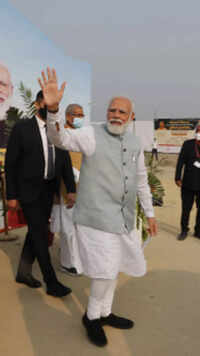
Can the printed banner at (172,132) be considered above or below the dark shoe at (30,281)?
above

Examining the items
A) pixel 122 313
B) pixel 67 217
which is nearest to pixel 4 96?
pixel 67 217

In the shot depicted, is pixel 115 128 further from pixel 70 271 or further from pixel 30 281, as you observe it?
pixel 70 271

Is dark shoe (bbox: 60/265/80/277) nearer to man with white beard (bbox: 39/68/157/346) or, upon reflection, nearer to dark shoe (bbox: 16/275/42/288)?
dark shoe (bbox: 16/275/42/288)

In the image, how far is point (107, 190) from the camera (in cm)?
190

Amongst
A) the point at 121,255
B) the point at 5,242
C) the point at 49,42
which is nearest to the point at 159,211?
the point at 5,242

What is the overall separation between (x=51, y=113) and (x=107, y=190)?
1.96 ft

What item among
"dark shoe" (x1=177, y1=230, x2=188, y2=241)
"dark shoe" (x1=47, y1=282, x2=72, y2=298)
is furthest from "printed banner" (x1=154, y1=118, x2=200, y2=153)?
"dark shoe" (x1=47, y1=282, x2=72, y2=298)

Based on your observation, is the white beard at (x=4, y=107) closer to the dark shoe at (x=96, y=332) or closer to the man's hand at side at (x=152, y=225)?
the man's hand at side at (x=152, y=225)

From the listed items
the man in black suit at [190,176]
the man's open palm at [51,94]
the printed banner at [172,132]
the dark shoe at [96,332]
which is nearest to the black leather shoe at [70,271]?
the dark shoe at [96,332]

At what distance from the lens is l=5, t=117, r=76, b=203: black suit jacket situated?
249 centimetres

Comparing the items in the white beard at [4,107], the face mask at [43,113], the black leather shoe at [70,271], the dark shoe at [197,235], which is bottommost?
the dark shoe at [197,235]

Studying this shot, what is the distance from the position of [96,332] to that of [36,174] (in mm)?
1303

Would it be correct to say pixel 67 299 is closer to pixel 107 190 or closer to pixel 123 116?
pixel 107 190

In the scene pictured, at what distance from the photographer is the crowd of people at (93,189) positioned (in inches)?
72.8
